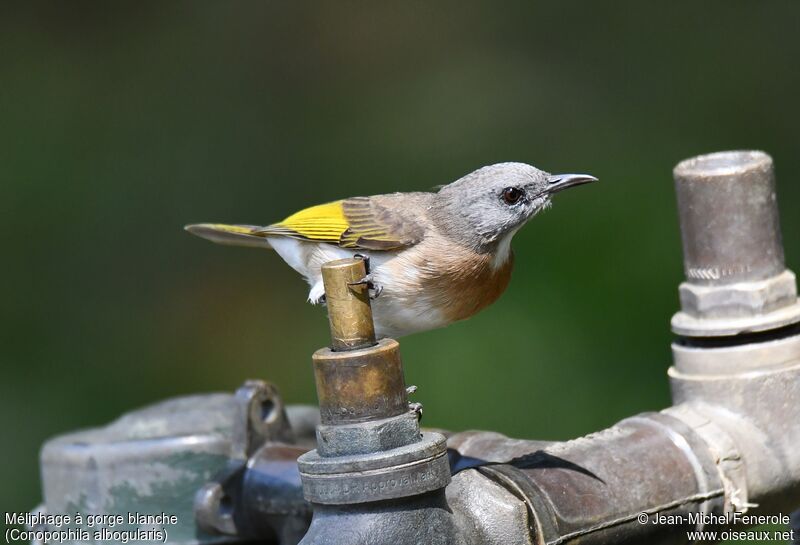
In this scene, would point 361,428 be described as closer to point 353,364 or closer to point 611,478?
point 353,364

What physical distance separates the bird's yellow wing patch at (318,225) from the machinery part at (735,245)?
953mm

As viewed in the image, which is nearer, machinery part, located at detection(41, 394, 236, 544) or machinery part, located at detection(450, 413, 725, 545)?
machinery part, located at detection(450, 413, 725, 545)

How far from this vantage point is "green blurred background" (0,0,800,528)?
6238 millimetres

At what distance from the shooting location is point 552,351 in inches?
243

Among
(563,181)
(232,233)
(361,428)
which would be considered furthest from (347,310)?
(232,233)

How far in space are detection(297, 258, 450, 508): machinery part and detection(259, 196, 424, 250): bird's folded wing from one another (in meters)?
1.01

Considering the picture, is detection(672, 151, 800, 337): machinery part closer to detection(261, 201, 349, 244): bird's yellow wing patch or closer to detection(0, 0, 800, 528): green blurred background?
detection(261, 201, 349, 244): bird's yellow wing patch

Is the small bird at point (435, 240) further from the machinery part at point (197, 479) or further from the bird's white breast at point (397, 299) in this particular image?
the machinery part at point (197, 479)

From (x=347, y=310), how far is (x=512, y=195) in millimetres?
1002

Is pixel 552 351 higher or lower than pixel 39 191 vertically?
lower

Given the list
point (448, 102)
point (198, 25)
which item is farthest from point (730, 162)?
point (198, 25)

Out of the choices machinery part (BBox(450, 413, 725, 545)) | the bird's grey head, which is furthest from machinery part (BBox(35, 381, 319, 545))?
the bird's grey head

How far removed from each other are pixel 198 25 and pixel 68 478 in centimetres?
586

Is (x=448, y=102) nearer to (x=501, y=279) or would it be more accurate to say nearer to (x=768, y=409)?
(x=501, y=279)
